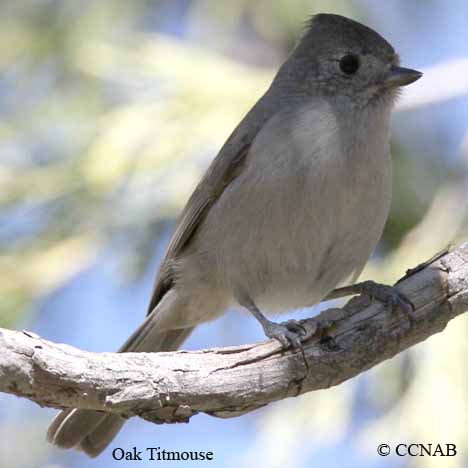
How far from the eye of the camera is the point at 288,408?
4.62 meters

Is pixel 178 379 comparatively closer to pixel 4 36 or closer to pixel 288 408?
pixel 288 408

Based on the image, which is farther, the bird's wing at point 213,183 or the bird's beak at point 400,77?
the bird's wing at point 213,183

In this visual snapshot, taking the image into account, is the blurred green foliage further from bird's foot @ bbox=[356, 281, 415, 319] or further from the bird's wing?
bird's foot @ bbox=[356, 281, 415, 319]

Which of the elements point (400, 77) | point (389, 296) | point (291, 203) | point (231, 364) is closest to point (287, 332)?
point (231, 364)

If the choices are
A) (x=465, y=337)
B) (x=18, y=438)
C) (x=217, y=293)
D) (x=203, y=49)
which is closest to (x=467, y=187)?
(x=465, y=337)

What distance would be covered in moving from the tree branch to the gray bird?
0.63 ft

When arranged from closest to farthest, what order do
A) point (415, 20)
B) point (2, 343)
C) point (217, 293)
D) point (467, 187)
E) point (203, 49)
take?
1. point (2, 343)
2. point (217, 293)
3. point (467, 187)
4. point (203, 49)
5. point (415, 20)

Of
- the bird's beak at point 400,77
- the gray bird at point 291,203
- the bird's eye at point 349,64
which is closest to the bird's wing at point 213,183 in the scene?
the gray bird at point 291,203

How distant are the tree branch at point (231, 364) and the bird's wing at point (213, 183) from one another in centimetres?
104

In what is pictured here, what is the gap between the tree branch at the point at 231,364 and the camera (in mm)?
3006

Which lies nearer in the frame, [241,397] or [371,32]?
[241,397]

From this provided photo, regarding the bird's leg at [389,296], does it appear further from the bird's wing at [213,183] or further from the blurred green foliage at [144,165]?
the bird's wing at [213,183]

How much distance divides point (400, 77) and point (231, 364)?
1.71 meters

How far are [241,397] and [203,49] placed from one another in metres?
2.88
